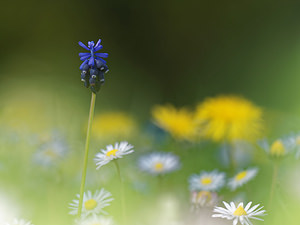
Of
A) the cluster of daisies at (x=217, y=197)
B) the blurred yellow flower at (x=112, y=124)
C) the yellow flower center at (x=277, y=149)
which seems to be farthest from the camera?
the blurred yellow flower at (x=112, y=124)

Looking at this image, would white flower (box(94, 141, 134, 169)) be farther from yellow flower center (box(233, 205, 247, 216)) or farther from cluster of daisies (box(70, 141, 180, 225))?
yellow flower center (box(233, 205, 247, 216))

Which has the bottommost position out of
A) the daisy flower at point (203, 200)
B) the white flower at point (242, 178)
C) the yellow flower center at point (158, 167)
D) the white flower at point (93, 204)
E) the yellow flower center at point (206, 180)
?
the white flower at point (93, 204)

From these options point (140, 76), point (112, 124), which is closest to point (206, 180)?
point (112, 124)

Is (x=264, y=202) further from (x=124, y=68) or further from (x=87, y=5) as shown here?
(x=87, y=5)

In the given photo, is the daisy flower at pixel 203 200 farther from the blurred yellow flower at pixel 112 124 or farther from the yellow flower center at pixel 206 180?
the blurred yellow flower at pixel 112 124

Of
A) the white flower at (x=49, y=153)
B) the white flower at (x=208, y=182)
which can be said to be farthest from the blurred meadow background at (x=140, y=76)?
the white flower at (x=208, y=182)

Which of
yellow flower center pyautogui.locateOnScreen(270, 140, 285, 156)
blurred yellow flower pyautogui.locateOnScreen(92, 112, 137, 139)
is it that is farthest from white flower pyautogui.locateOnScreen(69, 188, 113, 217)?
blurred yellow flower pyautogui.locateOnScreen(92, 112, 137, 139)

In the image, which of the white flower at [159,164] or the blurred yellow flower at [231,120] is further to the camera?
the blurred yellow flower at [231,120]

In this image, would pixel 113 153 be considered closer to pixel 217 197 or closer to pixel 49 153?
pixel 217 197
